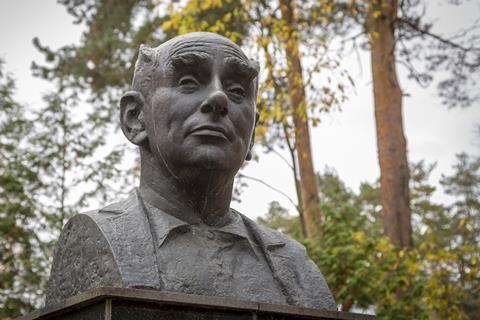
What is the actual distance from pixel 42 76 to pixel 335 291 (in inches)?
317

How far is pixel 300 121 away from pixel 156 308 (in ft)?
28.3

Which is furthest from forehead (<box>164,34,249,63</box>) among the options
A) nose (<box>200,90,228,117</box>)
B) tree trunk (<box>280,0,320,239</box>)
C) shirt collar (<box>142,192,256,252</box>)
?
tree trunk (<box>280,0,320,239</box>)

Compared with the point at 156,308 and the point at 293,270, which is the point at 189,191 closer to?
the point at 293,270

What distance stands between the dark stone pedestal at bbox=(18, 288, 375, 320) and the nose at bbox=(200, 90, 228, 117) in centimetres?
90

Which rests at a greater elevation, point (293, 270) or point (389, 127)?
point (389, 127)

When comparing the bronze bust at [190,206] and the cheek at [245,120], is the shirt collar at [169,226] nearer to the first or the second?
the bronze bust at [190,206]

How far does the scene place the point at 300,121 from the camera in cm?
1095

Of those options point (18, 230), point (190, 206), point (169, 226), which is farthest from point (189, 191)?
point (18, 230)

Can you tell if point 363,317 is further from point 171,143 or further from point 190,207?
point 171,143

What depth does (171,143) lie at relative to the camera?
3043 millimetres

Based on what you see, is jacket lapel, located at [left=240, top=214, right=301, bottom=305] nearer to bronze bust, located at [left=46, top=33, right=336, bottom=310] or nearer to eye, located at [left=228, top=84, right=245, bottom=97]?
bronze bust, located at [left=46, top=33, right=336, bottom=310]

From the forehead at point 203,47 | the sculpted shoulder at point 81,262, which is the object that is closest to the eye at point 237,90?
the forehead at point 203,47

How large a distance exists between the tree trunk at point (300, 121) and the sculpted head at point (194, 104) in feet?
17.8

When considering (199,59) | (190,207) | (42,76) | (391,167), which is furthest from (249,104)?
(42,76)
